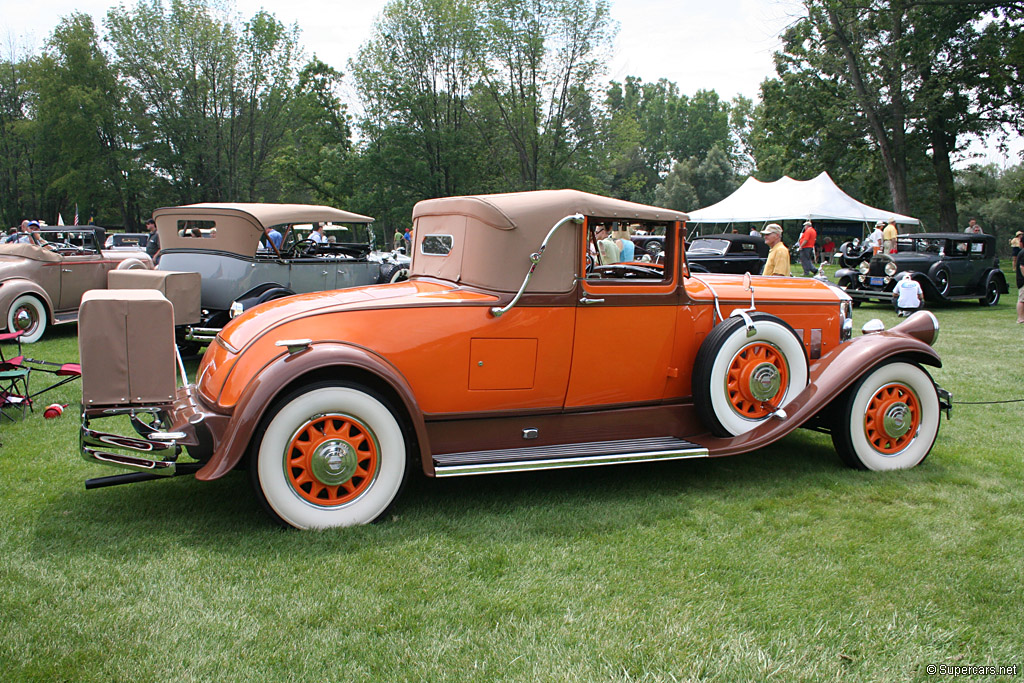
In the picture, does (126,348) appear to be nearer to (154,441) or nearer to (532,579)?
(154,441)

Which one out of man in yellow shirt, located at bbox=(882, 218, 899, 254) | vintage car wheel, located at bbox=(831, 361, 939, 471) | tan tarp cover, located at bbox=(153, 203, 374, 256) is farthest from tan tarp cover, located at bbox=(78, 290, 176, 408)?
man in yellow shirt, located at bbox=(882, 218, 899, 254)

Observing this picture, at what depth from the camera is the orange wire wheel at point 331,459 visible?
371cm

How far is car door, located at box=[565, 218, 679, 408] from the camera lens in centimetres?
438

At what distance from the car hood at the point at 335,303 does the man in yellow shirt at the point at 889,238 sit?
1549 cm

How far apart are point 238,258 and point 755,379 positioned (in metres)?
6.68

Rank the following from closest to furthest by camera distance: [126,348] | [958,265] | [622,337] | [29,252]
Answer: [126,348], [622,337], [29,252], [958,265]

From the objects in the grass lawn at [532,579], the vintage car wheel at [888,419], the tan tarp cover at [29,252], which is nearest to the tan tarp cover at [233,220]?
the tan tarp cover at [29,252]

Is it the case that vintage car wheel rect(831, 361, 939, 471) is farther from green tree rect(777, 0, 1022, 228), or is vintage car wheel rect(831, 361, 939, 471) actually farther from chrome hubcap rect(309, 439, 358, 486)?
green tree rect(777, 0, 1022, 228)

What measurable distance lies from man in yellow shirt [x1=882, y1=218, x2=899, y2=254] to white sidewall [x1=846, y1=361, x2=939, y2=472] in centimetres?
1329

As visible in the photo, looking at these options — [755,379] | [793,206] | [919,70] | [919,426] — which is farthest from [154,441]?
[919,70]

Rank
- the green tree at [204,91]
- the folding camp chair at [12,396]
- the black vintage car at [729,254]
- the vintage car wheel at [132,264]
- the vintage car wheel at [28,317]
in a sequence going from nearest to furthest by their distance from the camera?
the folding camp chair at [12,396], the vintage car wheel at [28,317], the vintage car wheel at [132,264], the black vintage car at [729,254], the green tree at [204,91]

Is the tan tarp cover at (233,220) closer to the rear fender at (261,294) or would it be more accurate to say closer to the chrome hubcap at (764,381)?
the rear fender at (261,294)

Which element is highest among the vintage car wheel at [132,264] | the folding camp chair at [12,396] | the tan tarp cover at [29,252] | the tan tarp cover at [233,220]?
the tan tarp cover at [233,220]

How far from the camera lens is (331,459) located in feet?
12.2
